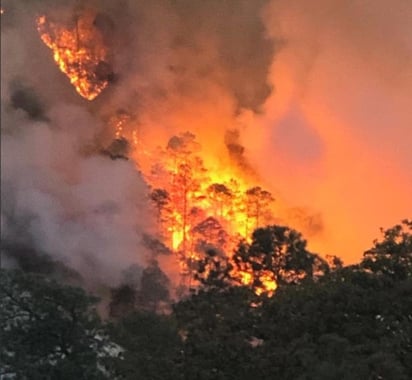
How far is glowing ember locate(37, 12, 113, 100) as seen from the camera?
2.42 m

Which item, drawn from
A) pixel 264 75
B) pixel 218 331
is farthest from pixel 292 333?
pixel 264 75

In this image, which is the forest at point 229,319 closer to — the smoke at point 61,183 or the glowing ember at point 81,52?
the smoke at point 61,183

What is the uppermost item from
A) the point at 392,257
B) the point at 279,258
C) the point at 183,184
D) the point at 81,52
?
the point at 81,52

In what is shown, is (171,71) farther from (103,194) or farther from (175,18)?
(103,194)

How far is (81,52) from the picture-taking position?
8.42ft

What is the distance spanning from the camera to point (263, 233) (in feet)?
8.00

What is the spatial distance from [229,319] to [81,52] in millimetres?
924

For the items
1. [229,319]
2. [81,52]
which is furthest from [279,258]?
[81,52]

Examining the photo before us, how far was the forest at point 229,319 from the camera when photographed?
2.07 m

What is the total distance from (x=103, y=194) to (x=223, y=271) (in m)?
0.43

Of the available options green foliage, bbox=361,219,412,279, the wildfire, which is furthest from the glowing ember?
green foliage, bbox=361,219,412,279

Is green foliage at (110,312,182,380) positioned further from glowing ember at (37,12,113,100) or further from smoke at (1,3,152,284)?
glowing ember at (37,12,113,100)

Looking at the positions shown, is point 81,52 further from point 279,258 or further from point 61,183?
point 279,258

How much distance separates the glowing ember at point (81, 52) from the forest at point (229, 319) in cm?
55
